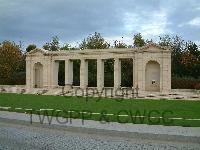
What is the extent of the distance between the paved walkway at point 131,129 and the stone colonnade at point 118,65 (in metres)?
23.0

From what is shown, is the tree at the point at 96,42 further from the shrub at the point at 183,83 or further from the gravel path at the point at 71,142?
the gravel path at the point at 71,142

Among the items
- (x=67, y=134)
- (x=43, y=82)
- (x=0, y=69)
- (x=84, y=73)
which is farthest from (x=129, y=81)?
(x=67, y=134)

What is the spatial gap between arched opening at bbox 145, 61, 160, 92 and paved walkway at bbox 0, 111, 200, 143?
80.7 ft

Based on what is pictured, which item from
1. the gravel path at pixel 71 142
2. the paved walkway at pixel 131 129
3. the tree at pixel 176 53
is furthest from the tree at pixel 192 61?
the gravel path at pixel 71 142

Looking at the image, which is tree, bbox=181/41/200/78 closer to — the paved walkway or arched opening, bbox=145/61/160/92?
arched opening, bbox=145/61/160/92

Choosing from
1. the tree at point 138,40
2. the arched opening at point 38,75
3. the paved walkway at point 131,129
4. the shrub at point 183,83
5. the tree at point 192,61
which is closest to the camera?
the paved walkway at point 131,129

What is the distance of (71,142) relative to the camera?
1152cm

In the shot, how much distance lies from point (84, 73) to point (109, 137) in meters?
29.9

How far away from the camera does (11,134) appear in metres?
13.1

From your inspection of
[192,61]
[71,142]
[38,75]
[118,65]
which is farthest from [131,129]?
[192,61]

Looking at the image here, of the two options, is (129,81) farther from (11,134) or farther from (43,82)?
(11,134)

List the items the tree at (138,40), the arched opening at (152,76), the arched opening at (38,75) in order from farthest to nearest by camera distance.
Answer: the tree at (138,40) → the arched opening at (38,75) → the arched opening at (152,76)

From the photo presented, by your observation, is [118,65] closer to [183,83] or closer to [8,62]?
[183,83]

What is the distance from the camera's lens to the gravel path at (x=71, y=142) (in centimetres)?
1062
